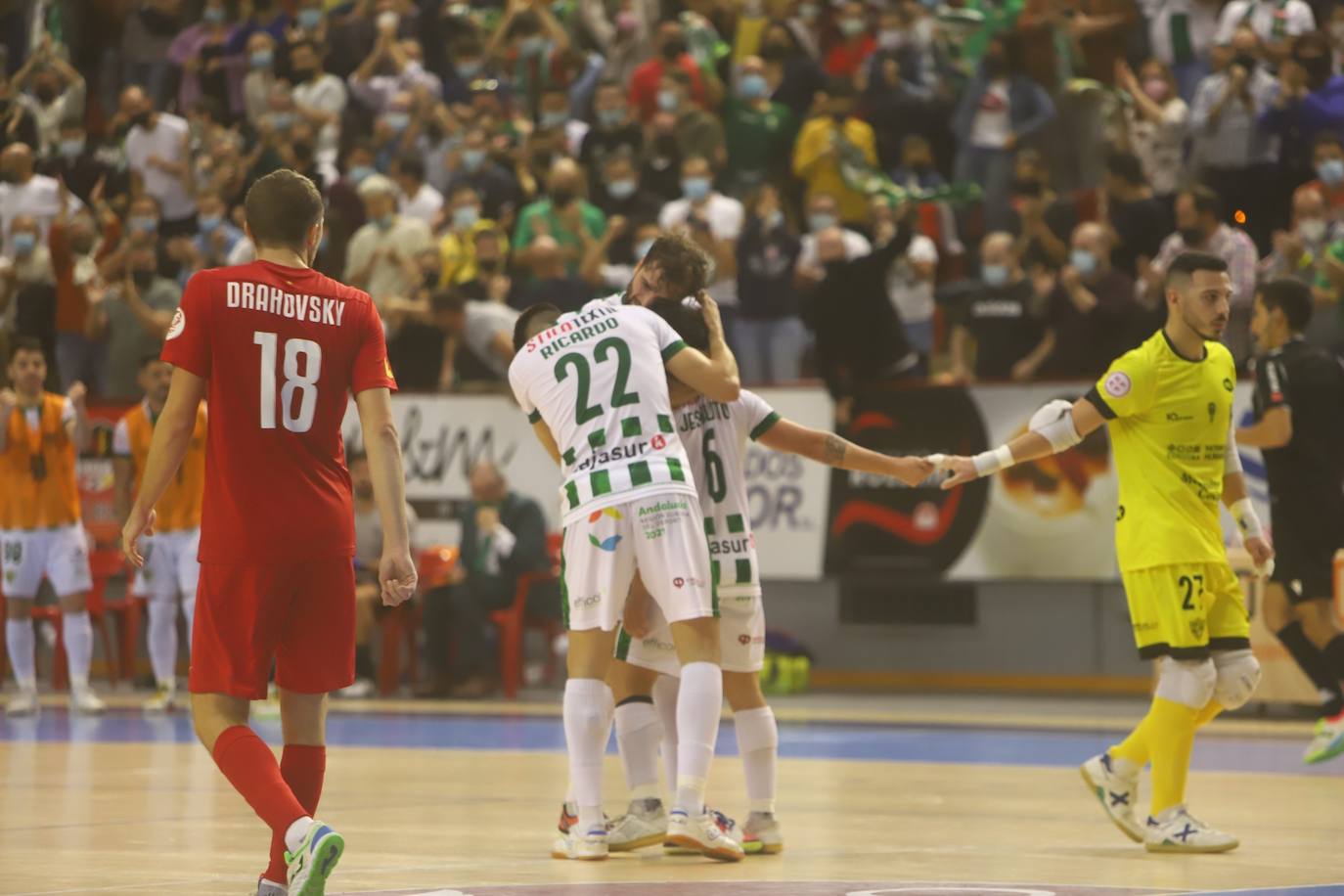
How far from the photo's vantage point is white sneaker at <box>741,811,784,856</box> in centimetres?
930

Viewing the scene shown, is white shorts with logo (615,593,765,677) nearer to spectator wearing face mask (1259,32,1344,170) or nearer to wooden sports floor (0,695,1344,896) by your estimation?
wooden sports floor (0,695,1344,896)

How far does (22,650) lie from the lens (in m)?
18.3

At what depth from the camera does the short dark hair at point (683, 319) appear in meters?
9.40

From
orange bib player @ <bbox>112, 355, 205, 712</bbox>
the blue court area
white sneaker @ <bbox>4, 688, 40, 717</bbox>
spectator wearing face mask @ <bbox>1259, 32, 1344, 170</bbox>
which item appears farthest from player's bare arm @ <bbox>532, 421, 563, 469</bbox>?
spectator wearing face mask @ <bbox>1259, 32, 1344, 170</bbox>

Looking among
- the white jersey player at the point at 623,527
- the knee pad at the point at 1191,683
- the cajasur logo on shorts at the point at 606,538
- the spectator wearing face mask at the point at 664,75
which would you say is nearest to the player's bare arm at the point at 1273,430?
the knee pad at the point at 1191,683

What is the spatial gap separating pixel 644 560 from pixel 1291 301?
20.2ft

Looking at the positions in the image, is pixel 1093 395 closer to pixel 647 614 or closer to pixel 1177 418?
pixel 1177 418

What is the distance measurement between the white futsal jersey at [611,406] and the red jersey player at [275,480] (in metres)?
1.73

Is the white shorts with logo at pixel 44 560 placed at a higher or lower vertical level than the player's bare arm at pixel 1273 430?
lower

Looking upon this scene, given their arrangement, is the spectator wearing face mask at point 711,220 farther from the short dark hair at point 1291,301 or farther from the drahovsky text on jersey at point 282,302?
the drahovsky text on jersey at point 282,302

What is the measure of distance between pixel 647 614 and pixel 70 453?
33.9 ft

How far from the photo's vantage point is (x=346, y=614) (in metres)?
7.32

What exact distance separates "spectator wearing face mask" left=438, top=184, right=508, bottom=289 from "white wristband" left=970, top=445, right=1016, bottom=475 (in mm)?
11977

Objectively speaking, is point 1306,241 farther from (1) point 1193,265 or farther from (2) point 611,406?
(2) point 611,406
